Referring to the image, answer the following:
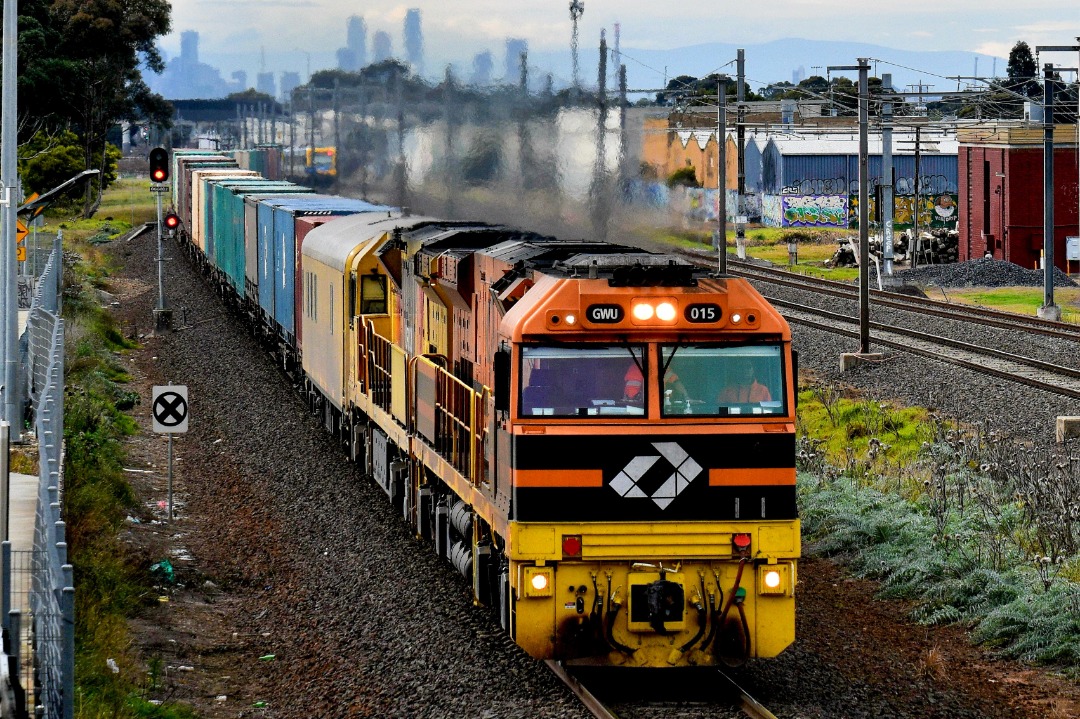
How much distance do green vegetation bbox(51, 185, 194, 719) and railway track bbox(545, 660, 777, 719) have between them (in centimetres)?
285

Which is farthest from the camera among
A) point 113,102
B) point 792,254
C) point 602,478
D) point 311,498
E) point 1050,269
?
point 113,102

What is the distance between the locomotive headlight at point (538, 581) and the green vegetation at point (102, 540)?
110 inches

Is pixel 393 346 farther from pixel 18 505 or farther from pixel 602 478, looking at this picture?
pixel 602 478

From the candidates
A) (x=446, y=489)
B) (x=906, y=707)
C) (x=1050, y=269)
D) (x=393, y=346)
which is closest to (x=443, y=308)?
(x=446, y=489)

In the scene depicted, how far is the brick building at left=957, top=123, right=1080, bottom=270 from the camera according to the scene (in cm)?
5272

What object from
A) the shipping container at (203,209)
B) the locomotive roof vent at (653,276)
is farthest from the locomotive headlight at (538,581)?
the shipping container at (203,209)

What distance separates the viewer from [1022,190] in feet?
174

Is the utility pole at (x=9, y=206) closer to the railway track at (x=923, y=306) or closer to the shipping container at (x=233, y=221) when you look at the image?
the shipping container at (x=233, y=221)

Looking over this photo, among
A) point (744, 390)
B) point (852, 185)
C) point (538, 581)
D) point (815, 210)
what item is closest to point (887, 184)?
point (815, 210)

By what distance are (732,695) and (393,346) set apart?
8012mm

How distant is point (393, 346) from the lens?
1798 cm

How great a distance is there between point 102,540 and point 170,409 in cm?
374

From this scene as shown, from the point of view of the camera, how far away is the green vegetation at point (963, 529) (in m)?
12.7

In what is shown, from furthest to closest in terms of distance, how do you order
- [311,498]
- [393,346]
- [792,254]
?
[792,254], [311,498], [393,346]
